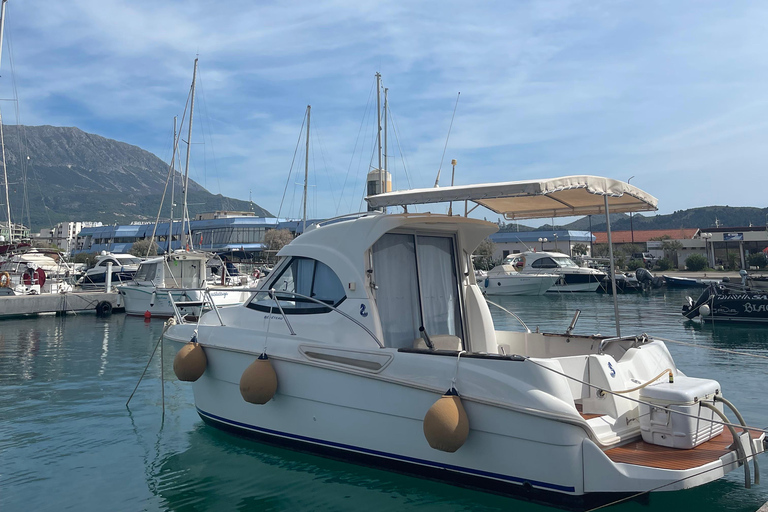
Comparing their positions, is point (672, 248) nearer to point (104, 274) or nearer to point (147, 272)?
point (147, 272)

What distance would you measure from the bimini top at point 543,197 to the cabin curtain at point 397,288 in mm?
532

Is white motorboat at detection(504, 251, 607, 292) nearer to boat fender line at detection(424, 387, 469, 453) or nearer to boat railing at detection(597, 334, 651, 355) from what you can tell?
boat railing at detection(597, 334, 651, 355)

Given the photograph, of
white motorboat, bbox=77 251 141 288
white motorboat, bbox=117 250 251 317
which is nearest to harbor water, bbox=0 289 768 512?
white motorboat, bbox=117 250 251 317

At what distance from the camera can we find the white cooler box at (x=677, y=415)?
466 centimetres

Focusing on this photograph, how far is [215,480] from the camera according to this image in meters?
6.00

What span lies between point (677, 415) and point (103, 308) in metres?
26.0

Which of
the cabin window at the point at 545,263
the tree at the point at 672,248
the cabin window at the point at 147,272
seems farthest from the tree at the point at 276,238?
the tree at the point at 672,248

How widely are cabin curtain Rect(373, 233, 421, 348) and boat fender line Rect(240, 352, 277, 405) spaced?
1.34 meters

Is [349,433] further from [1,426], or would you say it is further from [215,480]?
[1,426]

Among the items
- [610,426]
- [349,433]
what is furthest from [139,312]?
[610,426]

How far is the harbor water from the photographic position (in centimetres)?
530

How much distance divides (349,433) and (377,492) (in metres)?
0.63

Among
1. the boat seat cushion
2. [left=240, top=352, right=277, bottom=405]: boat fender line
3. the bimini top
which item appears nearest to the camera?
the bimini top

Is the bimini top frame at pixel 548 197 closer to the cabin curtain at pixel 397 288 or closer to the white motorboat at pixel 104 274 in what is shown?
the cabin curtain at pixel 397 288
